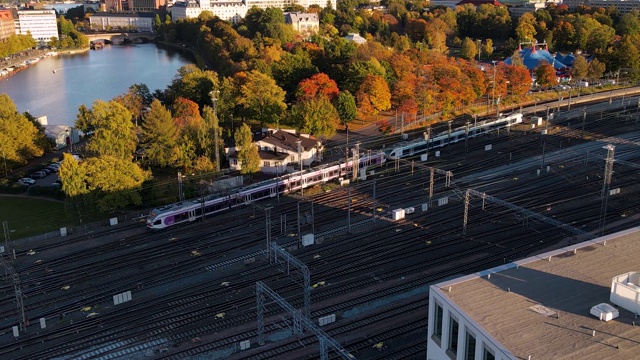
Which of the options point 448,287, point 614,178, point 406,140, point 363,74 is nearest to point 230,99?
point 363,74

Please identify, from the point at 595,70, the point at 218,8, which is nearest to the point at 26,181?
the point at 595,70

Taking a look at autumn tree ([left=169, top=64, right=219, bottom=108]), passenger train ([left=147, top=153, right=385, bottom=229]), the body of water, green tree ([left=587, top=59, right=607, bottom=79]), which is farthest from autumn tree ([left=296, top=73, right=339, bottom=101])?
green tree ([left=587, top=59, right=607, bottom=79])

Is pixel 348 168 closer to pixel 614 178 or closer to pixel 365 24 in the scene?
pixel 614 178

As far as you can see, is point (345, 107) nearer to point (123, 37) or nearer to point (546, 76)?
point (546, 76)

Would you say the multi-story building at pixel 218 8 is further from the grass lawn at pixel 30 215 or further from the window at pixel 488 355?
the window at pixel 488 355

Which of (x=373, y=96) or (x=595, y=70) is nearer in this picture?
(x=373, y=96)

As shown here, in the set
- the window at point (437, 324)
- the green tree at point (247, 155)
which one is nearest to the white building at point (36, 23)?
the green tree at point (247, 155)

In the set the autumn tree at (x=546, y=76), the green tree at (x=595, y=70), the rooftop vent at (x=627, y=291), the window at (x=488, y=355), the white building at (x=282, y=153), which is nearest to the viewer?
the window at (x=488, y=355)
